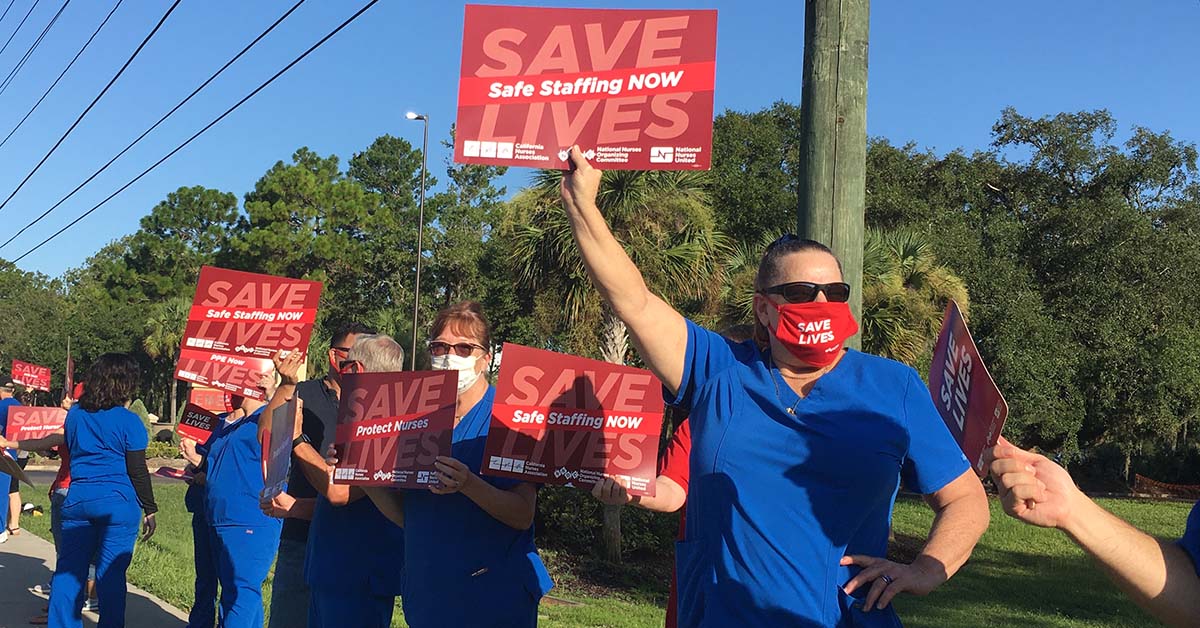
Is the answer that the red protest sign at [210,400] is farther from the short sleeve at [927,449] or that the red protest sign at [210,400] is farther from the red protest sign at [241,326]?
the short sleeve at [927,449]

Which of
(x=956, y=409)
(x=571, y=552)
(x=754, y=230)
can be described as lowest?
(x=571, y=552)

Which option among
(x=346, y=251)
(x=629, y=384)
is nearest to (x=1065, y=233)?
(x=629, y=384)

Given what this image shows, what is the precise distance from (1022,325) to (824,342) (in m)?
29.2

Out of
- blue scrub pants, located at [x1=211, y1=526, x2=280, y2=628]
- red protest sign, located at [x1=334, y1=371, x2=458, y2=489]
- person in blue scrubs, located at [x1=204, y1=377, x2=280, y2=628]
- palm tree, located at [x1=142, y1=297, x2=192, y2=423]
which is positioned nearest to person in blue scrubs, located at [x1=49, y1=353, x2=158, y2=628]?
person in blue scrubs, located at [x1=204, y1=377, x2=280, y2=628]

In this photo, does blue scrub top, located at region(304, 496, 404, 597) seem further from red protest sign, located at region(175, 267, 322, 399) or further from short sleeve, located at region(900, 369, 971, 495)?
short sleeve, located at region(900, 369, 971, 495)

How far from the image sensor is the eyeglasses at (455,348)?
4.46m

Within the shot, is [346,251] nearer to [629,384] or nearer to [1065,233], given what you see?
[1065,233]

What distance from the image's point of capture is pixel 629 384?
4.19m

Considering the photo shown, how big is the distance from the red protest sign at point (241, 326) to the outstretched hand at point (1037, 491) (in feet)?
17.4

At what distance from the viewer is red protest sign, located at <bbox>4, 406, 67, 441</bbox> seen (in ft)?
32.4

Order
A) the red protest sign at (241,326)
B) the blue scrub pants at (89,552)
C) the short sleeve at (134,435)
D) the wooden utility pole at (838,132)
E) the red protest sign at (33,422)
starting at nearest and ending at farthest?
the wooden utility pole at (838,132) → the red protest sign at (241,326) → the blue scrub pants at (89,552) → the short sleeve at (134,435) → the red protest sign at (33,422)

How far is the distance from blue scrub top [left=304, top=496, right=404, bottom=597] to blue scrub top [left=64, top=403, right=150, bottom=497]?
2718mm

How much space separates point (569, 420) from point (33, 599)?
7.59 metres

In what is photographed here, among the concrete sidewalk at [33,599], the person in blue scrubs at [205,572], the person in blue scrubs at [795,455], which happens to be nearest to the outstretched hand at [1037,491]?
the person in blue scrubs at [795,455]
